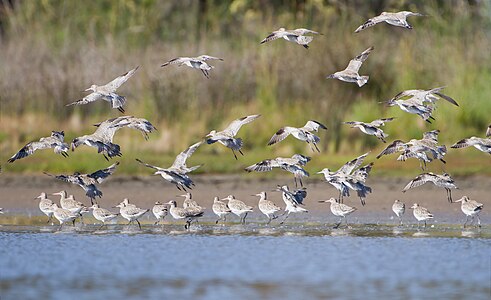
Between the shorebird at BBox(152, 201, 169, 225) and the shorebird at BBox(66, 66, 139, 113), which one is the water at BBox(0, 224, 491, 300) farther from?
the shorebird at BBox(66, 66, 139, 113)

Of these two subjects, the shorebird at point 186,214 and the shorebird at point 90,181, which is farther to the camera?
the shorebird at point 90,181

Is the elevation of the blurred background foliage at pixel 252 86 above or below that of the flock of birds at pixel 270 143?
above

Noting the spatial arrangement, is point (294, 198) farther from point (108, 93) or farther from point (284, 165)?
point (108, 93)

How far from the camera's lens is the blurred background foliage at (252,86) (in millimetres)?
22891

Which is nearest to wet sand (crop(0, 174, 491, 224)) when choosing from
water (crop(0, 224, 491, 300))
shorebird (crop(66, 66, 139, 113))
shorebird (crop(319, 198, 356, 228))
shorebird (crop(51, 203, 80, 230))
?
shorebird (crop(319, 198, 356, 228))

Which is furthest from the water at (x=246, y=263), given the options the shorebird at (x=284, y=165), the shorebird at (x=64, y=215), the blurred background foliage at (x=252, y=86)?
the blurred background foliage at (x=252, y=86)

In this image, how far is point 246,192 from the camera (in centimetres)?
2047

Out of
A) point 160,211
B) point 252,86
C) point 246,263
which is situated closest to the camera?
point 246,263

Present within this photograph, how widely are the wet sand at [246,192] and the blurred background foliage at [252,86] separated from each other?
505 millimetres

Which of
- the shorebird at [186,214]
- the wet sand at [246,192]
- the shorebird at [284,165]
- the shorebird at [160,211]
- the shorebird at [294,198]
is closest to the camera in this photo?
the shorebird at [186,214]

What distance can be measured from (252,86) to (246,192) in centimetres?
492

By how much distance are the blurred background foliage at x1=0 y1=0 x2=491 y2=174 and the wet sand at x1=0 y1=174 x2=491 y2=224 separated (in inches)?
19.9

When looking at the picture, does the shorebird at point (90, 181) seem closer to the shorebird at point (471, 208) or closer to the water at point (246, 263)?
the water at point (246, 263)

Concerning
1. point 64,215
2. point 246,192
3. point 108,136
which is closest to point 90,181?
point 64,215
